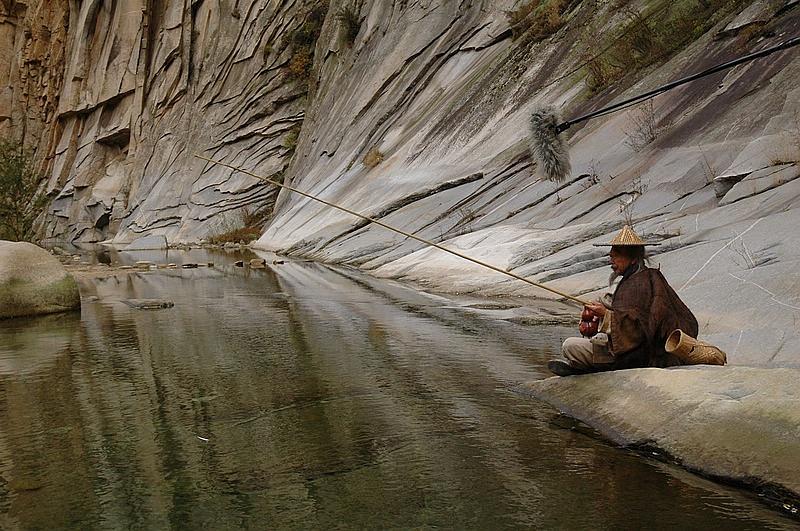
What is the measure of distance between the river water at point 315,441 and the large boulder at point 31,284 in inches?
73.8

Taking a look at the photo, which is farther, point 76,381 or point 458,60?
point 458,60

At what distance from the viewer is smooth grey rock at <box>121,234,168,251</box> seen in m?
39.8

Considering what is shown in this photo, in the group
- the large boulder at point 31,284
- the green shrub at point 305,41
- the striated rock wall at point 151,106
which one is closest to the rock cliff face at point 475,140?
the striated rock wall at point 151,106

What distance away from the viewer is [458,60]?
28312 mm

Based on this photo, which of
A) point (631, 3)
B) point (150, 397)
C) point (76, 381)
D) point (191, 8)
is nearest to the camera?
point (150, 397)

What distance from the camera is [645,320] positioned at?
6219 mm

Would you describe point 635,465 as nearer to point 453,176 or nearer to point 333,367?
point 333,367

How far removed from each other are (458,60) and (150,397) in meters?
22.8

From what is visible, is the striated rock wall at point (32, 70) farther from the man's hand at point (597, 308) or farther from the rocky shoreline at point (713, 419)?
the rocky shoreline at point (713, 419)

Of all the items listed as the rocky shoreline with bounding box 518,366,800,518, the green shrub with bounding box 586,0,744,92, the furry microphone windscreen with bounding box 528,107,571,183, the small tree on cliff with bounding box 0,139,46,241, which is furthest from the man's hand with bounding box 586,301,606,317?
the small tree on cliff with bounding box 0,139,46,241

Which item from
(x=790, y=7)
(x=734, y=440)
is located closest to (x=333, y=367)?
(x=734, y=440)

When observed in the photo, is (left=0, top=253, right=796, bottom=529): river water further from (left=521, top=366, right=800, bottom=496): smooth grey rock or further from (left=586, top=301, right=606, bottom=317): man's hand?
(left=586, top=301, right=606, bottom=317): man's hand

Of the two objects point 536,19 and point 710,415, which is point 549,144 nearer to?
point 710,415

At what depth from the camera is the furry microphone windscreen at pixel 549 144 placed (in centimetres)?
907
